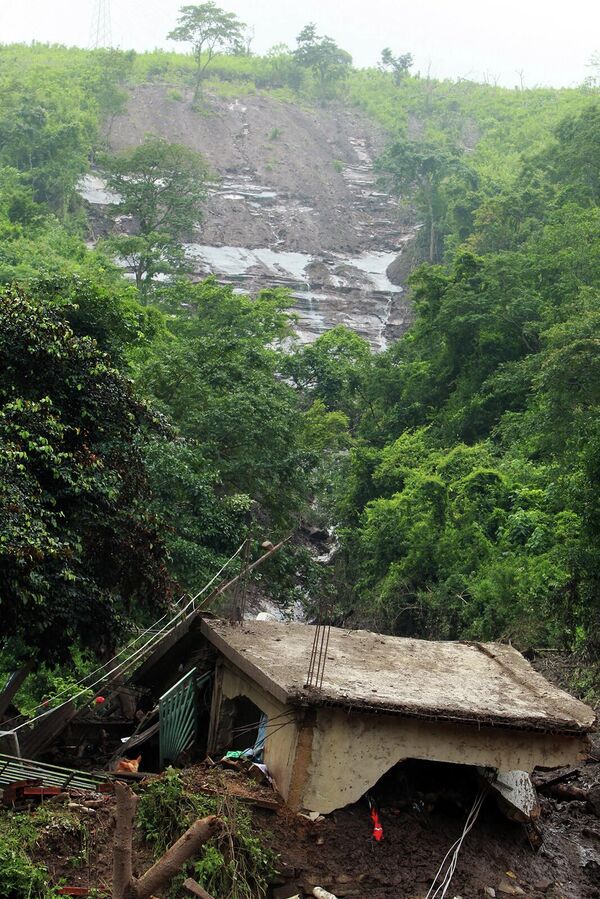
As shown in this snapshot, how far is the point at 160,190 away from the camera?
43.4 meters

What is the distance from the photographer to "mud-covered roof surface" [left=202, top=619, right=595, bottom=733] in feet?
23.5

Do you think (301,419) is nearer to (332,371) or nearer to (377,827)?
(332,371)

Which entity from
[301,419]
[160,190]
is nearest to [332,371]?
[301,419]

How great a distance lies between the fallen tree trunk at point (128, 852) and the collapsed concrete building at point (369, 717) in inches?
112

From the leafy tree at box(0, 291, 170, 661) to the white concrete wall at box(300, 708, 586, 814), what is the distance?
305 centimetres

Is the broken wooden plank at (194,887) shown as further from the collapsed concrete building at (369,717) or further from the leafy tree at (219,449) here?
the leafy tree at (219,449)

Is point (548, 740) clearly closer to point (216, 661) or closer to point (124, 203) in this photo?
point (216, 661)

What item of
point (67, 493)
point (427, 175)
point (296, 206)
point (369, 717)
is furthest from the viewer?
point (296, 206)

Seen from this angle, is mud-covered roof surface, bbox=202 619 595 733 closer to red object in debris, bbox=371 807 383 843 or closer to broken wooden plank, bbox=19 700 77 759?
red object in debris, bbox=371 807 383 843

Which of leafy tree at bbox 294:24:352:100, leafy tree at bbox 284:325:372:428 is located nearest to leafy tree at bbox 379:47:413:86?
leafy tree at bbox 294:24:352:100

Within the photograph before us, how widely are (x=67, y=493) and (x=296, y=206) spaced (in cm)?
5525

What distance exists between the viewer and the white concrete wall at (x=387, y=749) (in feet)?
23.1

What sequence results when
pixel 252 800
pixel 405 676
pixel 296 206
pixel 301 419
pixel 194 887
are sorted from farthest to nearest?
pixel 296 206 → pixel 301 419 → pixel 405 676 → pixel 252 800 → pixel 194 887

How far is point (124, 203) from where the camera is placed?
41.9m
